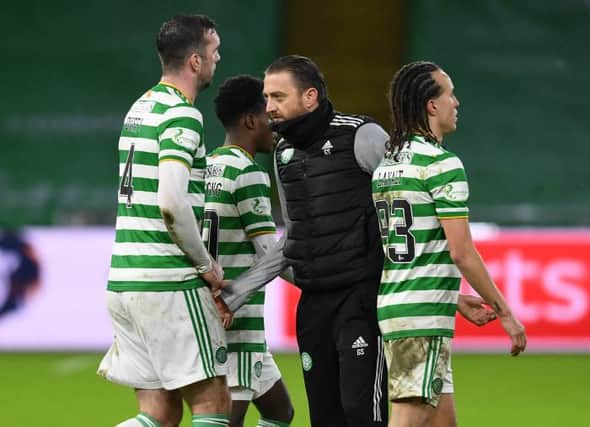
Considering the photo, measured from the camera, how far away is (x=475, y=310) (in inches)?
179

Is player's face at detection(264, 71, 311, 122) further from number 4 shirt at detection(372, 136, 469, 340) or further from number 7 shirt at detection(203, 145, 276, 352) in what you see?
number 7 shirt at detection(203, 145, 276, 352)

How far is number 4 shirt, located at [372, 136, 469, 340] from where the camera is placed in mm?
4359

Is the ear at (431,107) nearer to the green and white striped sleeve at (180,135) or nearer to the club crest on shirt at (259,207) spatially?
the green and white striped sleeve at (180,135)

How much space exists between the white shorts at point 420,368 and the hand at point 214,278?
761mm

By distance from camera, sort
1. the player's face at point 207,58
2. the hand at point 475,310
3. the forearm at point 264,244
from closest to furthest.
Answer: the hand at point 475,310 < the player's face at point 207,58 < the forearm at point 264,244

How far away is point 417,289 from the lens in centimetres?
439

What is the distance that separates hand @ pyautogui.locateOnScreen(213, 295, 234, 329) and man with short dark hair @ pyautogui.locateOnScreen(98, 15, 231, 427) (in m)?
0.04

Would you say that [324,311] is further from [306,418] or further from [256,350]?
[306,418]

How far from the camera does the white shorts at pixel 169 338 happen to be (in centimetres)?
469

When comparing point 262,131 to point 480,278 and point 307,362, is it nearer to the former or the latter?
point 307,362

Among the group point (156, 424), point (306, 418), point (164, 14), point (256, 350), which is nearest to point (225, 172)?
point (256, 350)

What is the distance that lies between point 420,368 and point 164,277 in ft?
3.39

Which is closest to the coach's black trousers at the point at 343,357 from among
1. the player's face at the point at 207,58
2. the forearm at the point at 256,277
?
the forearm at the point at 256,277

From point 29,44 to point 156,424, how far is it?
976 centimetres
